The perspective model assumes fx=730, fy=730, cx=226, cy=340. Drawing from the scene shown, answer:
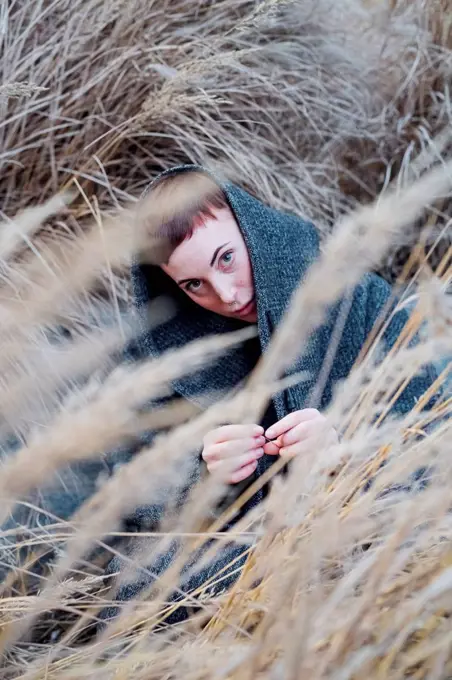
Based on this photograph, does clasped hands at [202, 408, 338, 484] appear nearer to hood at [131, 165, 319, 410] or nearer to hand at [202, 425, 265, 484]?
hand at [202, 425, 265, 484]

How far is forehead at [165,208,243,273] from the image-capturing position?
3.67ft

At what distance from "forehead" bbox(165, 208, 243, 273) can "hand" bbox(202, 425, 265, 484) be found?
27cm

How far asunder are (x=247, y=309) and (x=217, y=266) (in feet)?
0.35

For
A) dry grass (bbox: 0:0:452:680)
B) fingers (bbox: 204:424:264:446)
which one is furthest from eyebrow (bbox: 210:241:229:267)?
fingers (bbox: 204:424:264:446)

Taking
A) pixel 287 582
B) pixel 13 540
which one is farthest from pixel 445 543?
pixel 13 540

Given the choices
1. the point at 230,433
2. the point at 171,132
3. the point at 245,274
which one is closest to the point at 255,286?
the point at 245,274

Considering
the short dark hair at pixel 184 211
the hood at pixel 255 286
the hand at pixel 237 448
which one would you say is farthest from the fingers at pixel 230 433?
the short dark hair at pixel 184 211

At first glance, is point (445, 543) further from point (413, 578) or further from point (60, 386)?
point (60, 386)

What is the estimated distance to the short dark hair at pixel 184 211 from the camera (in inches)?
44.3

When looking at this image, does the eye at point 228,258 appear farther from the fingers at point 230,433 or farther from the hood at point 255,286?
the fingers at point 230,433

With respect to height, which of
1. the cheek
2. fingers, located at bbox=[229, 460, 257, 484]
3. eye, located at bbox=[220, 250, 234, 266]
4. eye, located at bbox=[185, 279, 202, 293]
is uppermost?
eye, located at bbox=[220, 250, 234, 266]

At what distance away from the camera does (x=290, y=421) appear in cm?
92

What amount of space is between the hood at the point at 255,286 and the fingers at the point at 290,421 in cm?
25

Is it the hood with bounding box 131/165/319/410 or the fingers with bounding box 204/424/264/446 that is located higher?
the hood with bounding box 131/165/319/410
